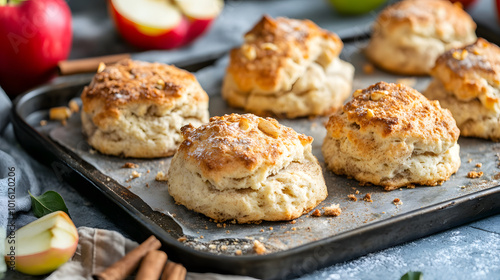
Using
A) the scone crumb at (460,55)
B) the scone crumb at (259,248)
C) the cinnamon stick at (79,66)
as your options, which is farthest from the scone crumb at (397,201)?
the cinnamon stick at (79,66)

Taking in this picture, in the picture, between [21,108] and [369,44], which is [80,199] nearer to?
[21,108]

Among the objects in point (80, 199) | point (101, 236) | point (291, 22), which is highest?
point (291, 22)

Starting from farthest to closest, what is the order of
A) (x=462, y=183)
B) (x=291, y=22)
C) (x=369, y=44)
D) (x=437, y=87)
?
(x=369, y=44)
(x=291, y=22)
(x=437, y=87)
(x=462, y=183)

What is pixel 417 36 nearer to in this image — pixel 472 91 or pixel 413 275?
pixel 472 91

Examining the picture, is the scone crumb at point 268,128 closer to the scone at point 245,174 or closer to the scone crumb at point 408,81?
the scone at point 245,174

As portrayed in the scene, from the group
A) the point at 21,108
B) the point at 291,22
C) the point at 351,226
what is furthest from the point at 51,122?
the point at 351,226

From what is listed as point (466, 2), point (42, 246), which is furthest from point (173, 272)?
point (466, 2)
